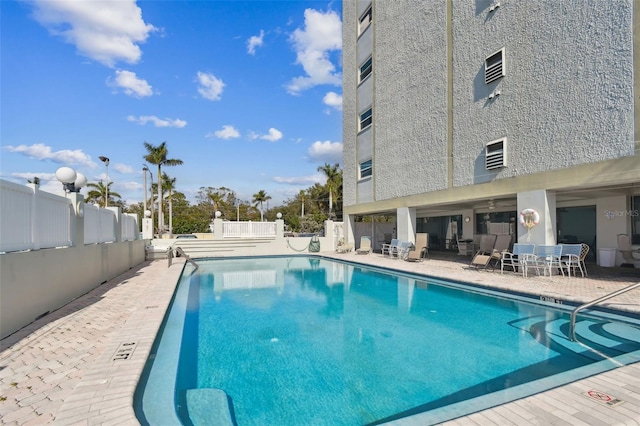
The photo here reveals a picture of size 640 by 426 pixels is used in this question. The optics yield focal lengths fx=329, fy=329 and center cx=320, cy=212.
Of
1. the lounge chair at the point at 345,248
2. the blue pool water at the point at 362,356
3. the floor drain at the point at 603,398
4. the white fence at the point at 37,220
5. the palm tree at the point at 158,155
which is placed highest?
the palm tree at the point at 158,155

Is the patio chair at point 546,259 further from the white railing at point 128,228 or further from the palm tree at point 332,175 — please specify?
the palm tree at point 332,175

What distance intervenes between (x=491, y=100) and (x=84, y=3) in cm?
1381

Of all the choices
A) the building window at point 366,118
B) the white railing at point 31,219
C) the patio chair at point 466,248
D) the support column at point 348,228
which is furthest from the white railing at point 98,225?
the patio chair at point 466,248

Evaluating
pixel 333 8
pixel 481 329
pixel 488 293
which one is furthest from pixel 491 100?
pixel 333 8

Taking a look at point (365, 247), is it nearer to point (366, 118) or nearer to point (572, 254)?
point (366, 118)

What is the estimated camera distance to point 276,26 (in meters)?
18.8

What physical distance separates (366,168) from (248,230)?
9265 millimetres

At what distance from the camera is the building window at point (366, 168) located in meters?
19.7

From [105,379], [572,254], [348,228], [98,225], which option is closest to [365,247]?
[348,228]

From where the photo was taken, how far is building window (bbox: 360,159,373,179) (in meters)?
19.7

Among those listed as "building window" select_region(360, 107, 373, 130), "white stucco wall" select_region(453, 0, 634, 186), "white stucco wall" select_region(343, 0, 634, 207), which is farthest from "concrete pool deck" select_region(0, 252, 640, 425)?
"building window" select_region(360, 107, 373, 130)

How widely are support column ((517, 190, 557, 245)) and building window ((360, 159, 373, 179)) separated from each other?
10138 millimetres

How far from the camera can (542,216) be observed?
32.7ft

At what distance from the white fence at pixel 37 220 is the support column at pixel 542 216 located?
12406 millimetres
